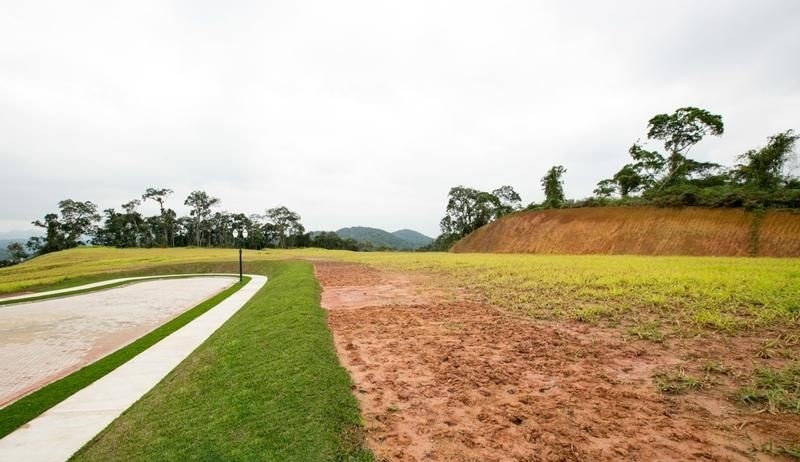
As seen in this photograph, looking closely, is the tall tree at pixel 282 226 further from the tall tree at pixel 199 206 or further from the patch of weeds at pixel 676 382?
the patch of weeds at pixel 676 382

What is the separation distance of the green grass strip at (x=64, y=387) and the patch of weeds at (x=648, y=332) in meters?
10.2

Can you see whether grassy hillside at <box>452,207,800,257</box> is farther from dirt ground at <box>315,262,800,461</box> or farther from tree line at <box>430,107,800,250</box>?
dirt ground at <box>315,262,800,461</box>

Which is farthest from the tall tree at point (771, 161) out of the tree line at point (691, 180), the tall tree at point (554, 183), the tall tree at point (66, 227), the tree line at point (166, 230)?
the tall tree at point (66, 227)

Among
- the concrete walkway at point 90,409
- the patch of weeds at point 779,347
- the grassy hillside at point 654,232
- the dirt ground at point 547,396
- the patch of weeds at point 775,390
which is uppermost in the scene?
the grassy hillside at point 654,232

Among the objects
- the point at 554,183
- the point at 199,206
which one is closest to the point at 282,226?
the point at 199,206

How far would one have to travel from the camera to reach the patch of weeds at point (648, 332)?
22.0 ft

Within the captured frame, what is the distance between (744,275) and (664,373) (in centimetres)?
1084

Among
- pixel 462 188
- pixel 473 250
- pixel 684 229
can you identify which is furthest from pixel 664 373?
pixel 462 188

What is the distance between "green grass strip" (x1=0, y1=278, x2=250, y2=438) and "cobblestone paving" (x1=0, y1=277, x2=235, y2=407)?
46 cm

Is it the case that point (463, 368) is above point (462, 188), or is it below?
below

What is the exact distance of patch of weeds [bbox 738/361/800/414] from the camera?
404 centimetres

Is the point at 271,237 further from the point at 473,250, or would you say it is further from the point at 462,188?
the point at 473,250

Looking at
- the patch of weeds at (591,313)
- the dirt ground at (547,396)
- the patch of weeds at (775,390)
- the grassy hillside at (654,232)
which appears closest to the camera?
the dirt ground at (547,396)

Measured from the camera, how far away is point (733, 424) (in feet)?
12.5
